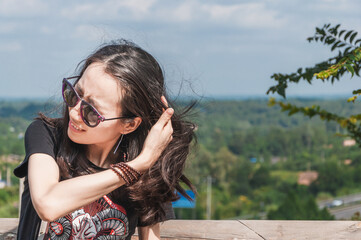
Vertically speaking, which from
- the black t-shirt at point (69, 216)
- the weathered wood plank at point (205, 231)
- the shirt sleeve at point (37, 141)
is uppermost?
the shirt sleeve at point (37, 141)

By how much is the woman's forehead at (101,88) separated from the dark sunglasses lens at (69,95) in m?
0.03

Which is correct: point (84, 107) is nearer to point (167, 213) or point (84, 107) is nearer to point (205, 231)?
point (167, 213)

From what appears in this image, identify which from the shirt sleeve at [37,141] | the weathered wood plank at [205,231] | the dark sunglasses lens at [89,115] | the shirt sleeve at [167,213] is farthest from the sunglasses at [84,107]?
the weathered wood plank at [205,231]

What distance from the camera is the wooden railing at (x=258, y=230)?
2262mm

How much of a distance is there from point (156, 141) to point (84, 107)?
0.87 ft

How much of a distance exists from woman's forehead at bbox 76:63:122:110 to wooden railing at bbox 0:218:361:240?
2.83 feet

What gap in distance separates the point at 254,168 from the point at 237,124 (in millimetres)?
17170

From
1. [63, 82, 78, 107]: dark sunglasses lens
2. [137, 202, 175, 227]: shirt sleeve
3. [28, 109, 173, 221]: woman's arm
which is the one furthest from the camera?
Answer: [137, 202, 175, 227]: shirt sleeve

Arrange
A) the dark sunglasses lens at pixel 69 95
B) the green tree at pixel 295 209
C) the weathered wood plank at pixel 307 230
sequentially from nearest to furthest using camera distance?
the dark sunglasses lens at pixel 69 95
the weathered wood plank at pixel 307 230
the green tree at pixel 295 209

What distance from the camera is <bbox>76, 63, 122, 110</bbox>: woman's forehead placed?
1638 millimetres

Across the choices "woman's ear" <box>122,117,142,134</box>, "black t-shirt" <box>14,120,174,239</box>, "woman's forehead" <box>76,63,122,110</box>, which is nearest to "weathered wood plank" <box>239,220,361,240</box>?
"black t-shirt" <box>14,120,174,239</box>

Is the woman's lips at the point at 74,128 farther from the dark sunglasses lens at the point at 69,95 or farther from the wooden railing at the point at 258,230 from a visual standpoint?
the wooden railing at the point at 258,230

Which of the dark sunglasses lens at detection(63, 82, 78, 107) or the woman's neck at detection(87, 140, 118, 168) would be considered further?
the woman's neck at detection(87, 140, 118, 168)

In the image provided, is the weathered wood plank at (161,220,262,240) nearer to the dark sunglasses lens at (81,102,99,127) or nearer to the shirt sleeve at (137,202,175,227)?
the shirt sleeve at (137,202,175,227)
